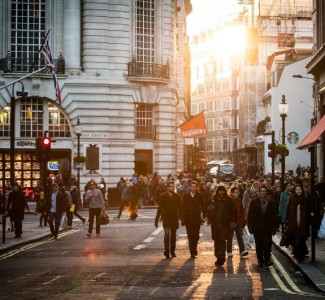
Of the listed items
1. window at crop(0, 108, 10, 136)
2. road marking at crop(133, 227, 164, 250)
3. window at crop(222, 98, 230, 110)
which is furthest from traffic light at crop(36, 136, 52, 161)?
window at crop(222, 98, 230, 110)

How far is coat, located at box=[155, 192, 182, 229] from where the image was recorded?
835 inches

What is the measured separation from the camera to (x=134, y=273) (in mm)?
17094

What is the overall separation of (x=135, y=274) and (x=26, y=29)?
36.9m

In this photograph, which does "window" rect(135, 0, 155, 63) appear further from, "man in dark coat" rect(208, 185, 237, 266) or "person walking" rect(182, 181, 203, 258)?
"man in dark coat" rect(208, 185, 237, 266)

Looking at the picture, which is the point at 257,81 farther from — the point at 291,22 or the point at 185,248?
the point at 185,248

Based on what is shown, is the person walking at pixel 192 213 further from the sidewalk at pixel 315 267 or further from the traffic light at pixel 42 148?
the traffic light at pixel 42 148

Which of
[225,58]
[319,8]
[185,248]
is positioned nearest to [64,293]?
[185,248]

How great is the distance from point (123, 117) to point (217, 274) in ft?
119

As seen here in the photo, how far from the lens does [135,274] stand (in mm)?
16922

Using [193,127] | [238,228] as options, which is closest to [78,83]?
[193,127]

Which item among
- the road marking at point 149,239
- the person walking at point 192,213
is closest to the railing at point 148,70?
the road marking at point 149,239

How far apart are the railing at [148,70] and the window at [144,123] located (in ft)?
6.73

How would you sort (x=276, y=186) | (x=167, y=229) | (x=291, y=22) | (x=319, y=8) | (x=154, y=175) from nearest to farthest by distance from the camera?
1. (x=167, y=229)
2. (x=276, y=186)
3. (x=319, y=8)
4. (x=154, y=175)
5. (x=291, y=22)

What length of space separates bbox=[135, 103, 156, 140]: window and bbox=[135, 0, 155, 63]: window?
2.97 metres
